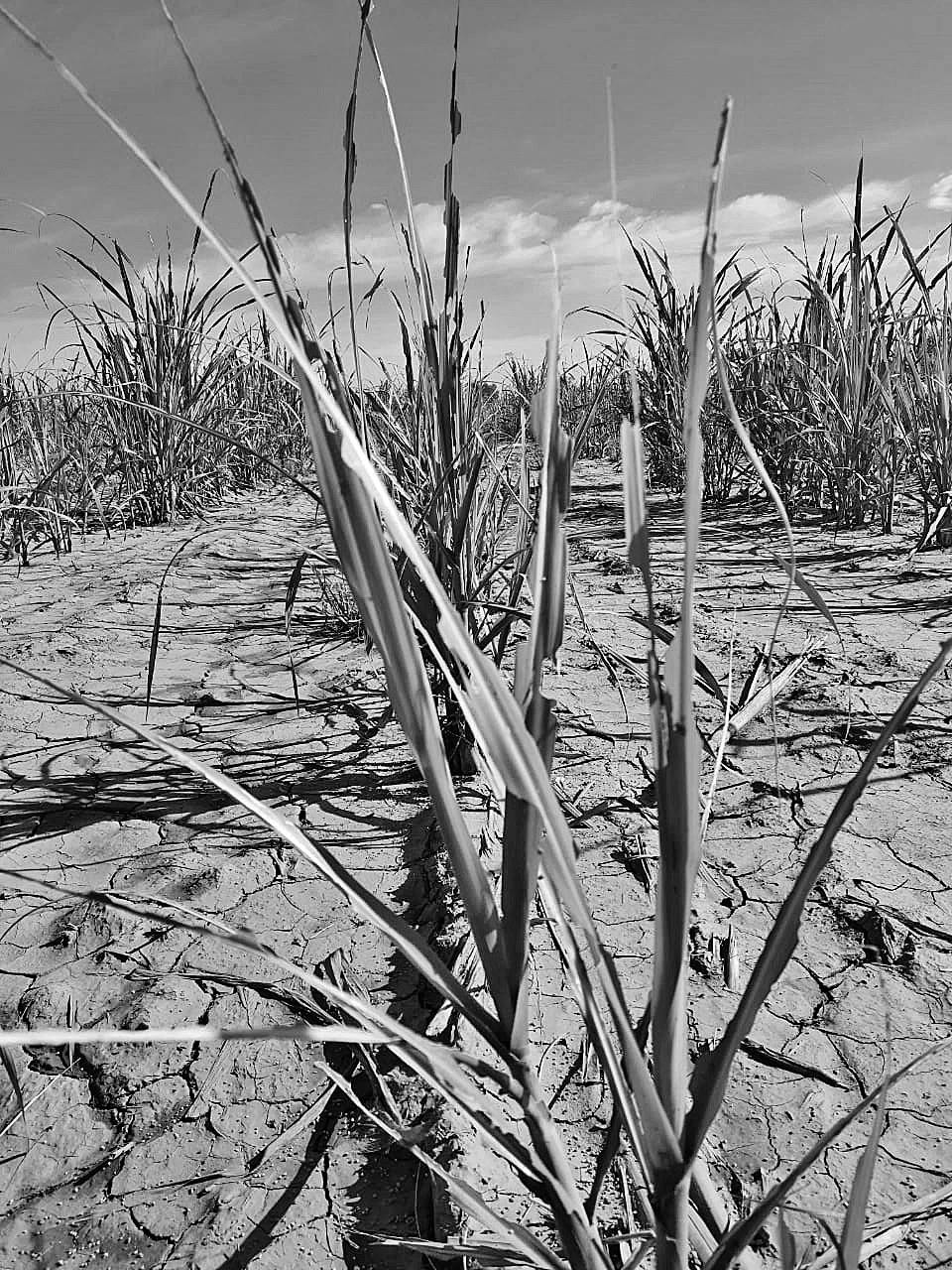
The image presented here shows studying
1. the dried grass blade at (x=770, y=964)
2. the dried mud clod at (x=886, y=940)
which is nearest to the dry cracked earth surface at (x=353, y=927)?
the dried mud clod at (x=886, y=940)

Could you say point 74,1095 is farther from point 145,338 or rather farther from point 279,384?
point 279,384

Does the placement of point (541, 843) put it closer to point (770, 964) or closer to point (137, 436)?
point (770, 964)

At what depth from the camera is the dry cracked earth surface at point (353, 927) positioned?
867 mm

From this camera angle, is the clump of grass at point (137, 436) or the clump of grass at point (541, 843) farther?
the clump of grass at point (137, 436)

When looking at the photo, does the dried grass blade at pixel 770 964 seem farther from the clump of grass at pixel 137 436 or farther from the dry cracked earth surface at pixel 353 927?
the clump of grass at pixel 137 436

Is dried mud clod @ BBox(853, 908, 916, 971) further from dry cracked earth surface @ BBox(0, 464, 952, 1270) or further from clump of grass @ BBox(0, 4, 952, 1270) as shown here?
clump of grass @ BBox(0, 4, 952, 1270)

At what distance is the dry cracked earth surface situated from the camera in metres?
0.87

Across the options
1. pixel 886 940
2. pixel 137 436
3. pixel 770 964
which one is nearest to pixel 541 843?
pixel 770 964

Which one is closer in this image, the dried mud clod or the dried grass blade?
the dried grass blade

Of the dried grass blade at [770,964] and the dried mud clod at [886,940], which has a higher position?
the dried grass blade at [770,964]

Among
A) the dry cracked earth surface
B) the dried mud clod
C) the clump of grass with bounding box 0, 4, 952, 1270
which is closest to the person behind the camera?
the clump of grass with bounding box 0, 4, 952, 1270

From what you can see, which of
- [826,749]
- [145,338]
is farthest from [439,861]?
[145,338]

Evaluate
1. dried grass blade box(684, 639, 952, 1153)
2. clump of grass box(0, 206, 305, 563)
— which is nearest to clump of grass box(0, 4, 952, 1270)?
dried grass blade box(684, 639, 952, 1153)

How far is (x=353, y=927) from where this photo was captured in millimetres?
1259
